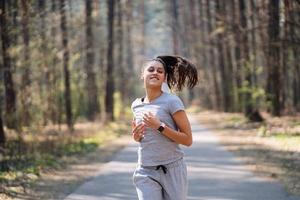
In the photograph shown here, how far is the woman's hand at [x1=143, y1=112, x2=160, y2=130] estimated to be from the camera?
4.82m

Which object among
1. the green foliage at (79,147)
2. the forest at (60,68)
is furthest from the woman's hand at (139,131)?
the green foliage at (79,147)

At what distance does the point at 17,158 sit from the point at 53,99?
291cm

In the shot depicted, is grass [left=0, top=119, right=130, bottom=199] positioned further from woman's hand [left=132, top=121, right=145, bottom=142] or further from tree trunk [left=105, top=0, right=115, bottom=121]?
tree trunk [left=105, top=0, right=115, bottom=121]

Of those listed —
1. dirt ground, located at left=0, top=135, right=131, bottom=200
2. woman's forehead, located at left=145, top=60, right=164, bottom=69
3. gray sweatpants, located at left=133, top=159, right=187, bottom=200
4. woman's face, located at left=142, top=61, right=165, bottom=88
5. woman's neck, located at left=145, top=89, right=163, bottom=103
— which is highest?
woman's forehead, located at left=145, top=60, right=164, bottom=69

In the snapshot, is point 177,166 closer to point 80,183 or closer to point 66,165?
point 80,183

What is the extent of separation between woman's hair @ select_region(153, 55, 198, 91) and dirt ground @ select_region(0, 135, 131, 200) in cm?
535

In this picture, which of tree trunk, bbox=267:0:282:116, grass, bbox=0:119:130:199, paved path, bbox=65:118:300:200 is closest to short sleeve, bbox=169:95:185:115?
paved path, bbox=65:118:300:200

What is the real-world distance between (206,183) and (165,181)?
642 cm

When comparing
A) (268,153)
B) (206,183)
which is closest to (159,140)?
(206,183)

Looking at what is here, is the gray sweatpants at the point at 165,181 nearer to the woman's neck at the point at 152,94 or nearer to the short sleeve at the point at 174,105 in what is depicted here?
the short sleeve at the point at 174,105

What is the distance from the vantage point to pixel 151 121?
190 inches

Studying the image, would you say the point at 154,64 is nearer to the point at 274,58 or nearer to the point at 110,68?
the point at 274,58

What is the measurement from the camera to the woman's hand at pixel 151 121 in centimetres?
482

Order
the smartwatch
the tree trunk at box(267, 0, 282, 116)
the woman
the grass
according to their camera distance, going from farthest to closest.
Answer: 1. the tree trunk at box(267, 0, 282, 116)
2. the grass
3. the woman
4. the smartwatch
